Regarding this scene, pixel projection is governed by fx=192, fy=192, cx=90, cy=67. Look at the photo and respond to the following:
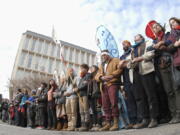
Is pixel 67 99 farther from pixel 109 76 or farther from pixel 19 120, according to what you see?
pixel 19 120

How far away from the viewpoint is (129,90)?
4.18 m

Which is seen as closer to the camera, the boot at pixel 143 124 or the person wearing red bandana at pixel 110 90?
the boot at pixel 143 124

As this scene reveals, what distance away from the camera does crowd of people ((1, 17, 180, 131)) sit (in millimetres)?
3607

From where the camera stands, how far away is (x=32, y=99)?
7930 millimetres

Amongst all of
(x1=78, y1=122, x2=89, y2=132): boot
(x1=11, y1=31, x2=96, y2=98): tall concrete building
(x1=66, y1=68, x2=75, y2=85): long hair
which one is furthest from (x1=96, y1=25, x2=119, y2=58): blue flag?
(x1=11, y1=31, x2=96, y2=98): tall concrete building

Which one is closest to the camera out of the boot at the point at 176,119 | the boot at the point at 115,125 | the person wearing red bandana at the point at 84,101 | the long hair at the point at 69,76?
the boot at the point at 176,119

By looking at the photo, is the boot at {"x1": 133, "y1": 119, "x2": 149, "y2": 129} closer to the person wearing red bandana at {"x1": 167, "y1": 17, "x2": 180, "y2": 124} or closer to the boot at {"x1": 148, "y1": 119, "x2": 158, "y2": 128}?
the boot at {"x1": 148, "y1": 119, "x2": 158, "y2": 128}

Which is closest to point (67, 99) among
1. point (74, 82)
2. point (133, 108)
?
point (74, 82)

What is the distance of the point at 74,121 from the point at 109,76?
1.82 meters

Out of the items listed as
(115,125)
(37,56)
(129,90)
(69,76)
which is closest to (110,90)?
(129,90)

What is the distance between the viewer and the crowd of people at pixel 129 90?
3607 millimetres

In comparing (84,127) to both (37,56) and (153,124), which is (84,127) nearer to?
(153,124)

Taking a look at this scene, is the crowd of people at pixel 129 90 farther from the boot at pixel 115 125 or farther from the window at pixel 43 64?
the window at pixel 43 64

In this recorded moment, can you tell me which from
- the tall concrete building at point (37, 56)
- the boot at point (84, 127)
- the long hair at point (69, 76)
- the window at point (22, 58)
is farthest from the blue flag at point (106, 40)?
the window at point (22, 58)
